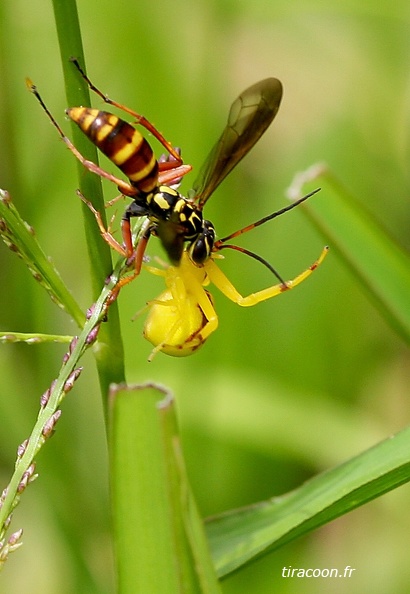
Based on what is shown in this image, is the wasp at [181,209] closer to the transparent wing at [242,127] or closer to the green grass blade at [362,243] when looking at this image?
the transparent wing at [242,127]

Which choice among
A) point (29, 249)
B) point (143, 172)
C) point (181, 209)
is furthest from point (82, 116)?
point (181, 209)

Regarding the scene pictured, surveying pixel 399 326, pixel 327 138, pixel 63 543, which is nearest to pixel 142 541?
pixel 399 326

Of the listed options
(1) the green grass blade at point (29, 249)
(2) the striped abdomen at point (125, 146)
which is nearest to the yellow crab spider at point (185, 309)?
(2) the striped abdomen at point (125, 146)

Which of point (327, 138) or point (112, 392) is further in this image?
point (327, 138)

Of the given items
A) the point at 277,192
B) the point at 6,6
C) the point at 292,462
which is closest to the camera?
the point at 6,6

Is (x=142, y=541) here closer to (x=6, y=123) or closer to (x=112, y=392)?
(x=112, y=392)

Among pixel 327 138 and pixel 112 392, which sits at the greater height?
pixel 112 392

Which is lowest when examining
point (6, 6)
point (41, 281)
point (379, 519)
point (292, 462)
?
point (379, 519)

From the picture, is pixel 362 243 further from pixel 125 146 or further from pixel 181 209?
pixel 125 146

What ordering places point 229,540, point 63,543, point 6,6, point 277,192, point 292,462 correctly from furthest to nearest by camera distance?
point 277,192
point 292,462
point 6,6
point 63,543
point 229,540
